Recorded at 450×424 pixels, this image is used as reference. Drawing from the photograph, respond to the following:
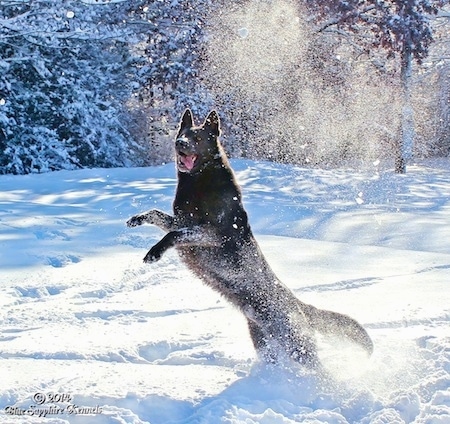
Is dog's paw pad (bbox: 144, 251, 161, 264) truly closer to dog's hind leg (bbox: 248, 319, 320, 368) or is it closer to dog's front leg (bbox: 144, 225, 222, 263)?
dog's front leg (bbox: 144, 225, 222, 263)

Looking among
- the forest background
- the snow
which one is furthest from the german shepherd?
the forest background

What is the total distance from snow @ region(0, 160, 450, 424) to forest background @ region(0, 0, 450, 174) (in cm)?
654

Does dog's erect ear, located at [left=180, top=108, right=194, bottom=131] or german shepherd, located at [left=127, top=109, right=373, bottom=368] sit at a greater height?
dog's erect ear, located at [left=180, top=108, right=194, bottom=131]

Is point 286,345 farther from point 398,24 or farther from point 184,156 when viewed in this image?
point 398,24

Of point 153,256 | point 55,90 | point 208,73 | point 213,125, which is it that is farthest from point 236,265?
point 208,73

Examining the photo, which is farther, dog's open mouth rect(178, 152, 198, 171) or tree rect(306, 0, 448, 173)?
tree rect(306, 0, 448, 173)

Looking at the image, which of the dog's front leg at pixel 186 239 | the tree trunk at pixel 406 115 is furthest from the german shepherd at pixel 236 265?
the tree trunk at pixel 406 115

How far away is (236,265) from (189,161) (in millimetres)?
685

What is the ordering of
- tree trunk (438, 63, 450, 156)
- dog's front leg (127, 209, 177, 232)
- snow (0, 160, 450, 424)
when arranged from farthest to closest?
1. tree trunk (438, 63, 450, 156)
2. dog's front leg (127, 209, 177, 232)
3. snow (0, 160, 450, 424)

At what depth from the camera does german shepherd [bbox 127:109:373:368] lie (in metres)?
3.56

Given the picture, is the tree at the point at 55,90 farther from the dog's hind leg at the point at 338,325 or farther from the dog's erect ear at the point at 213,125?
the dog's hind leg at the point at 338,325

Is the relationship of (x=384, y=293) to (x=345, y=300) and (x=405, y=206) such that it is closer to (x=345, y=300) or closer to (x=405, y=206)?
(x=345, y=300)

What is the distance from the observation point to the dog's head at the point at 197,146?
12.8ft

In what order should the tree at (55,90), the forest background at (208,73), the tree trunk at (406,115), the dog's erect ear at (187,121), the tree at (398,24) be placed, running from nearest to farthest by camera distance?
the dog's erect ear at (187,121), the tree at (55,90), the tree at (398,24), the forest background at (208,73), the tree trunk at (406,115)
